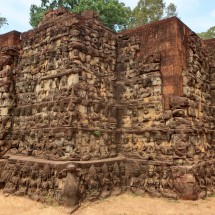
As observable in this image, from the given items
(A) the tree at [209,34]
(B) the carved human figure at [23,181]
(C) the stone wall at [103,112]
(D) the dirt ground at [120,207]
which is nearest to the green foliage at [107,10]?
(C) the stone wall at [103,112]

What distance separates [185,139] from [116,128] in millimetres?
2420

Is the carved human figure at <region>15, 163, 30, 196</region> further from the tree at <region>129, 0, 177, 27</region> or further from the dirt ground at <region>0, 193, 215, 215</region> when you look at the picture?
the tree at <region>129, 0, 177, 27</region>

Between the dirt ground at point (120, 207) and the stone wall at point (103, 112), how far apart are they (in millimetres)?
261

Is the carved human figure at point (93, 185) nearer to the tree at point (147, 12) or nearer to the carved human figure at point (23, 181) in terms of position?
the carved human figure at point (23, 181)

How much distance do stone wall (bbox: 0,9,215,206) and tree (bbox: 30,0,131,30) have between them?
10279 mm

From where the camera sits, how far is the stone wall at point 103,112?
7.42m

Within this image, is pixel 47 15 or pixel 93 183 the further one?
pixel 47 15

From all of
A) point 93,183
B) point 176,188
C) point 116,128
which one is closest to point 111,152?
point 116,128

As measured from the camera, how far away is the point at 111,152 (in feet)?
28.5

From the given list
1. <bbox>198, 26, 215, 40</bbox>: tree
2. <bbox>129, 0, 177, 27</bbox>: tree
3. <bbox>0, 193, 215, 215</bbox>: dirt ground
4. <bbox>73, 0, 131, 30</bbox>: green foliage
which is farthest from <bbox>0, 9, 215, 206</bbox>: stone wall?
<bbox>198, 26, 215, 40</bbox>: tree

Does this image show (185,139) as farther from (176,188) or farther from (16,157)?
(16,157)

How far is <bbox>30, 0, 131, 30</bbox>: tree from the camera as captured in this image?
1889 centimetres

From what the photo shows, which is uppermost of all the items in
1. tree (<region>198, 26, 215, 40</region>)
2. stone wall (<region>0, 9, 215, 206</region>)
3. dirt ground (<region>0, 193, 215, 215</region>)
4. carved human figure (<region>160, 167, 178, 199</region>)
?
tree (<region>198, 26, 215, 40</region>)

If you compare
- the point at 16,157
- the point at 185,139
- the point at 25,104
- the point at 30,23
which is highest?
the point at 30,23
